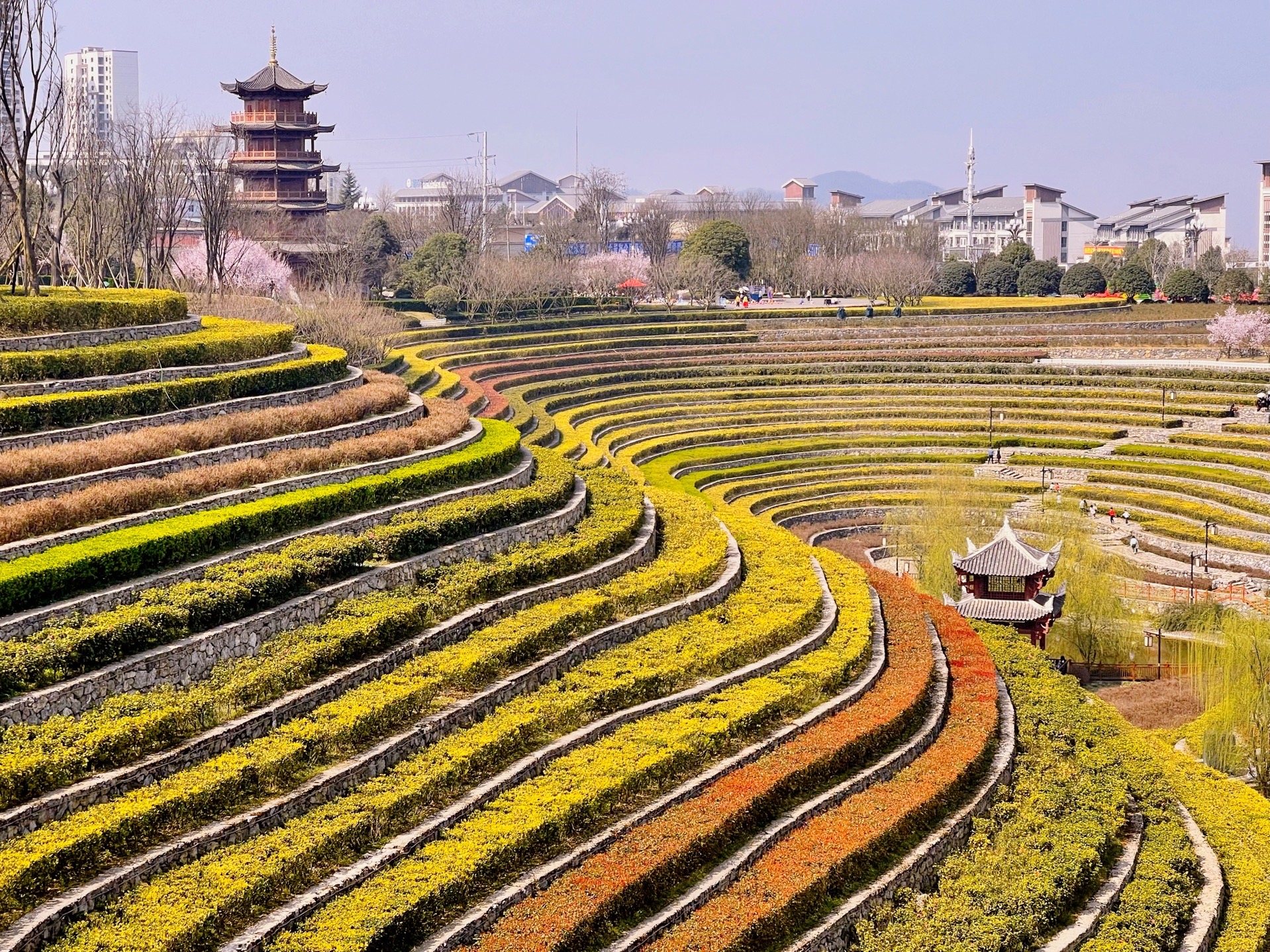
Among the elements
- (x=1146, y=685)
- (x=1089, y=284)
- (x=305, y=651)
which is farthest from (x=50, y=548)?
(x=1089, y=284)

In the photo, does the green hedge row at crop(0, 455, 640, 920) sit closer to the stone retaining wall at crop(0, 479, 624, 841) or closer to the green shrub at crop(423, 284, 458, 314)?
the stone retaining wall at crop(0, 479, 624, 841)

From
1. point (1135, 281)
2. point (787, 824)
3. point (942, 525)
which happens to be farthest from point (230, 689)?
point (1135, 281)

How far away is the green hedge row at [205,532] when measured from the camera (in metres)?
20.4

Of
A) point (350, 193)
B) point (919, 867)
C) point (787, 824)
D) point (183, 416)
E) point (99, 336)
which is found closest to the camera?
point (787, 824)

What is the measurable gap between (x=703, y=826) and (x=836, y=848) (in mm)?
2067

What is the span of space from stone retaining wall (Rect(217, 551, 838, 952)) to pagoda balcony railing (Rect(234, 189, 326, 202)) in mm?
59479

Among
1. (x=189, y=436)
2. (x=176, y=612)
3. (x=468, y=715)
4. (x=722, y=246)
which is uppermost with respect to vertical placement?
(x=722, y=246)

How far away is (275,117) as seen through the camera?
79.6 m

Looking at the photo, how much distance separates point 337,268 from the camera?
234ft

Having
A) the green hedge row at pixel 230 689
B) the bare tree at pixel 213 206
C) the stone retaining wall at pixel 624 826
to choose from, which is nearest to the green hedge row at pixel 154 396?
the green hedge row at pixel 230 689

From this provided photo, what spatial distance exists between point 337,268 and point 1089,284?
48.2 meters

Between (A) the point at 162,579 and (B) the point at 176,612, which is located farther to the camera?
(A) the point at 162,579

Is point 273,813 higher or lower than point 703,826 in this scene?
higher

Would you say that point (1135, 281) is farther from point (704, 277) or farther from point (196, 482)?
point (196, 482)
